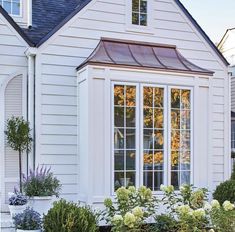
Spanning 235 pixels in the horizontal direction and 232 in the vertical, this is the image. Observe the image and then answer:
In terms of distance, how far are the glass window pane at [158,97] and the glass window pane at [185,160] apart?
1171 millimetres

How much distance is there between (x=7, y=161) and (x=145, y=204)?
12.2 ft

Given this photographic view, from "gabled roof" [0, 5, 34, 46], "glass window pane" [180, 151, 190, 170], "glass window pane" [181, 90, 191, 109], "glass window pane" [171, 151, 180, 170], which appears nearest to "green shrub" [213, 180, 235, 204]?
"glass window pane" [180, 151, 190, 170]

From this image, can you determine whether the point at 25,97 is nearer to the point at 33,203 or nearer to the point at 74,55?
the point at 74,55

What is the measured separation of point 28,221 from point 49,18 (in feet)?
17.5

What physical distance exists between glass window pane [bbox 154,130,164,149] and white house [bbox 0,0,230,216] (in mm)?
21

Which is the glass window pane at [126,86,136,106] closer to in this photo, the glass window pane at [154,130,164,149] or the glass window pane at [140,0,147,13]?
the glass window pane at [154,130,164,149]

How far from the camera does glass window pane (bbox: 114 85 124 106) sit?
8.89m

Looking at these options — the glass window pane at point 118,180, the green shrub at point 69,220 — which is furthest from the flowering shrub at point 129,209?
the glass window pane at point 118,180

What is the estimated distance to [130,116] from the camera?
9000mm

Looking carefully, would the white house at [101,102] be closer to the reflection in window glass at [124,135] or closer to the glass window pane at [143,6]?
the reflection in window glass at [124,135]

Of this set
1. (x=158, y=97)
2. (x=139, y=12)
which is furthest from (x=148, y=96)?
(x=139, y=12)

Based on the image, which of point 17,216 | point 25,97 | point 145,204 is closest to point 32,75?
point 25,97

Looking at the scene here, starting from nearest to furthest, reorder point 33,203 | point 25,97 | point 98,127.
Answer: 1. point 33,203
2. point 98,127
3. point 25,97

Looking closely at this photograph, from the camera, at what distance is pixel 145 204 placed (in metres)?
6.52
